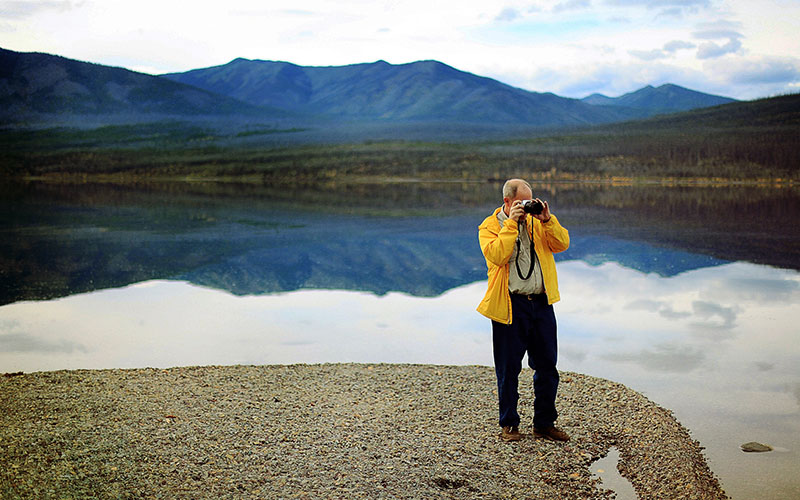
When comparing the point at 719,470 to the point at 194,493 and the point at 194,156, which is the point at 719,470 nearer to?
the point at 194,493

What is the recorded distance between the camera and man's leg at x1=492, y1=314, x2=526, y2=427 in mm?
5855

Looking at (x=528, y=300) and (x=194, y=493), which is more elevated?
(x=528, y=300)

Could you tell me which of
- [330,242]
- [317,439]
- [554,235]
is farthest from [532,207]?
[330,242]

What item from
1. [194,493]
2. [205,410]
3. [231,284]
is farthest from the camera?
[231,284]

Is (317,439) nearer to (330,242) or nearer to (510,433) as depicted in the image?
(510,433)

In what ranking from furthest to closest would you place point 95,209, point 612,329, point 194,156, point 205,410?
point 194,156, point 95,209, point 612,329, point 205,410

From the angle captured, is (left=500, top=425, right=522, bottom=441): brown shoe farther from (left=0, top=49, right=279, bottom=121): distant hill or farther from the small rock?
(left=0, top=49, right=279, bottom=121): distant hill

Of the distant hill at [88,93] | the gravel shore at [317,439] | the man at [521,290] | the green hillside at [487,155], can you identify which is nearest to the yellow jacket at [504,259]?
the man at [521,290]

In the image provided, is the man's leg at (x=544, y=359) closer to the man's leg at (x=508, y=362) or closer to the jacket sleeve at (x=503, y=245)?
the man's leg at (x=508, y=362)

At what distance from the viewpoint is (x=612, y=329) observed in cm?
1032

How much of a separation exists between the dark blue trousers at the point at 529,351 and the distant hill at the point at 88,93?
561ft

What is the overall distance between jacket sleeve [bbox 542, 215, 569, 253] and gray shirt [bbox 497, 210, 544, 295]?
151 millimetres

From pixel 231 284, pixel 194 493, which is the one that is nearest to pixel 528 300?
pixel 194 493

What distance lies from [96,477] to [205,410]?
1450 mm
